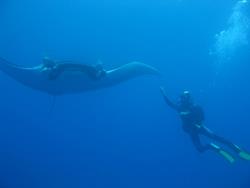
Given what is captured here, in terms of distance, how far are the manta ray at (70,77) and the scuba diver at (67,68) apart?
55 cm

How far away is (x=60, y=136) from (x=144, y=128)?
931 centimetres

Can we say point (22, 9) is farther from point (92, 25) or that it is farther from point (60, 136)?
point (60, 136)

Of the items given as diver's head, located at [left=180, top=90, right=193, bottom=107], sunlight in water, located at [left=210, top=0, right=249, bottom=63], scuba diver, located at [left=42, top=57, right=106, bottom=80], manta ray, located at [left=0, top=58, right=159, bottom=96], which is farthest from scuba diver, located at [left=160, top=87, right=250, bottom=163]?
sunlight in water, located at [left=210, top=0, right=249, bottom=63]

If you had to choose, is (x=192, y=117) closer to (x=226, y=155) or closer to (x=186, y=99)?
(x=186, y=99)

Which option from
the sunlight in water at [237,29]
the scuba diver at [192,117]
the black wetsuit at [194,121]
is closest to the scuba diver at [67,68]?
the scuba diver at [192,117]

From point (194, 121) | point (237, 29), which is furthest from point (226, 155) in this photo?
point (237, 29)

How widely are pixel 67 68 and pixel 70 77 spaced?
160 cm

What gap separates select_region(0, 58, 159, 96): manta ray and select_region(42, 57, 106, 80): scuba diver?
55 centimetres

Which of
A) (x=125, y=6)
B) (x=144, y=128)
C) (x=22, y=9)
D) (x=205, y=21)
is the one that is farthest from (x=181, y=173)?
(x=22, y=9)

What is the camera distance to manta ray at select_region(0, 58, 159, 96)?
10281 mm

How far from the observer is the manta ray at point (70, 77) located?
10281 mm

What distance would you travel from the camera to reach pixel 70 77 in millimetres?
10383

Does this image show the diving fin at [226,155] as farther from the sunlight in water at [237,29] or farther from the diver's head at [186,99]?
the sunlight in water at [237,29]

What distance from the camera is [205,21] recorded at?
35.1 m
